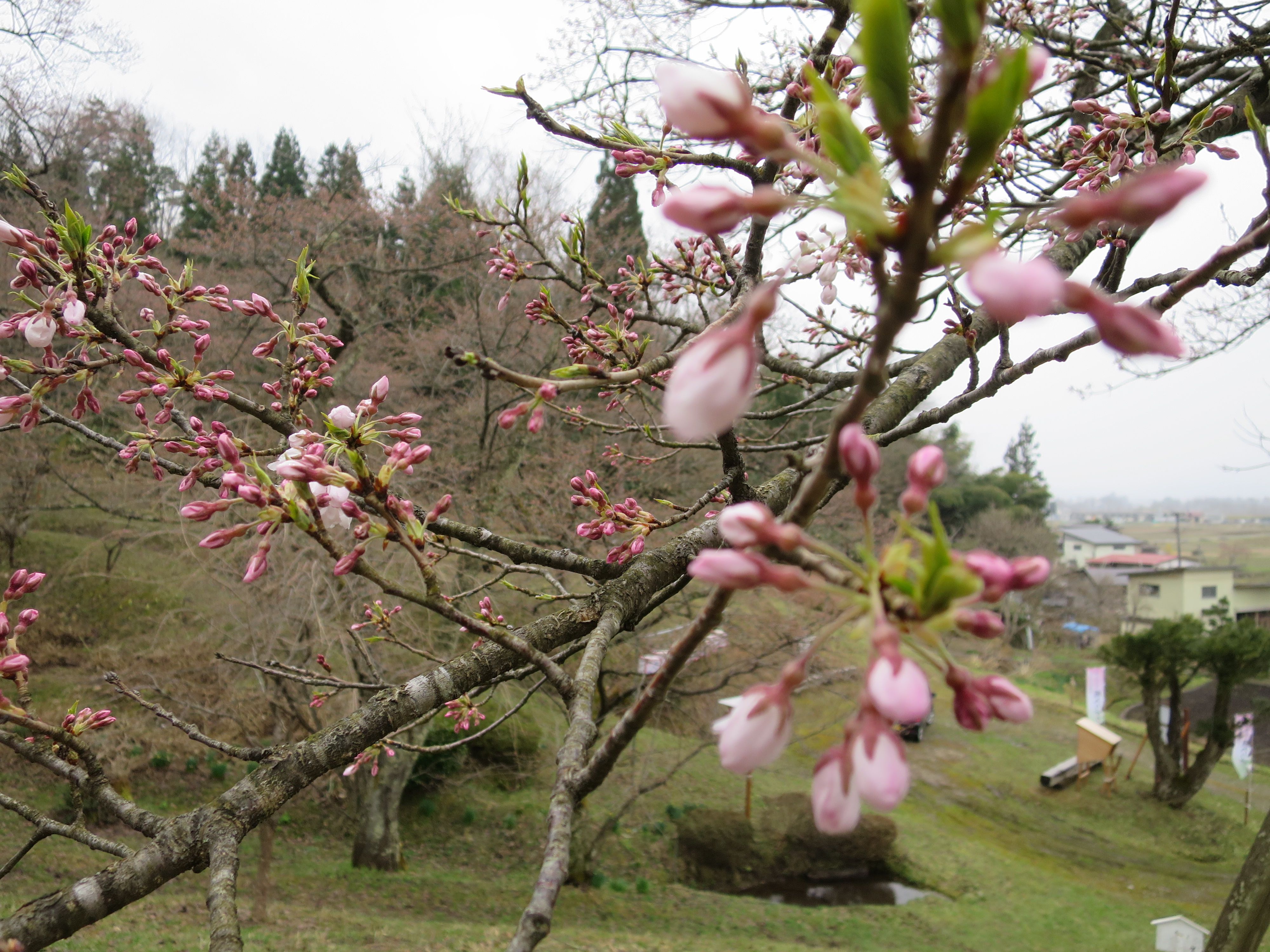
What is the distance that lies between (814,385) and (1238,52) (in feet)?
5.88

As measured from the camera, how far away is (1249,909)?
3.96 meters

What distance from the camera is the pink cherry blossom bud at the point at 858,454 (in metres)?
0.49

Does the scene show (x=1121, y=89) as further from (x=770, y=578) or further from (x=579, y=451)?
(x=579, y=451)

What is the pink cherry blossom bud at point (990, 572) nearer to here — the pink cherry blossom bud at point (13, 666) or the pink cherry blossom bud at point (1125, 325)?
the pink cherry blossom bud at point (1125, 325)

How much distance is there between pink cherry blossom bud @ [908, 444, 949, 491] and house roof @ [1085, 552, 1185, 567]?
131 ft

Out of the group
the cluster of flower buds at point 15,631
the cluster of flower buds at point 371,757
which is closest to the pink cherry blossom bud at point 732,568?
the cluster of flower buds at point 371,757

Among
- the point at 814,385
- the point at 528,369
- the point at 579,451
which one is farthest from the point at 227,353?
the point at 814,385

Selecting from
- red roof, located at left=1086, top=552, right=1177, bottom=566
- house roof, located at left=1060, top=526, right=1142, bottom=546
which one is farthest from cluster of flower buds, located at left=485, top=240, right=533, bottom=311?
house roof, located at left=1060, top=526, right=1142, bottom=546

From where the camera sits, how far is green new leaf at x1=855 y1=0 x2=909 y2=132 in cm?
40

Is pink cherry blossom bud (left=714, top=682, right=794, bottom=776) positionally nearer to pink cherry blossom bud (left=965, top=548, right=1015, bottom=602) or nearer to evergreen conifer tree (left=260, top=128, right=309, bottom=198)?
pink cherry blossom bud (left=965, top=548, right=1015, bottom=602)

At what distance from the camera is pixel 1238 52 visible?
2365 mm

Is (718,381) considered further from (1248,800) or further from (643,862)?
(1248,800)

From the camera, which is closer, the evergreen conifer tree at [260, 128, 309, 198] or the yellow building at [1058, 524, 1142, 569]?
the evergreen conifer tree at [260, 128, 309, 198]

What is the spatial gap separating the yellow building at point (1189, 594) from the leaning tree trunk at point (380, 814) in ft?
83.4
